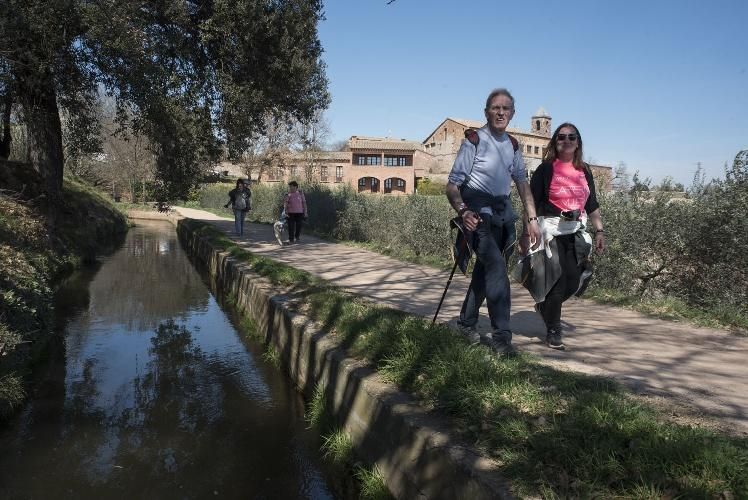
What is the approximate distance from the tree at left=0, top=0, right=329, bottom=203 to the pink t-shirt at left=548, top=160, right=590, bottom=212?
25.6ft

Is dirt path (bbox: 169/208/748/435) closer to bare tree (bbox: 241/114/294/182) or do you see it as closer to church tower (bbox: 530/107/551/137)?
bare tree (bbox: 241/114/294/182)

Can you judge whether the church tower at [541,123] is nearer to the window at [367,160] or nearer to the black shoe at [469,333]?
the window at [367,160]

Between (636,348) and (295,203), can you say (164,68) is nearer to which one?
(295,203)

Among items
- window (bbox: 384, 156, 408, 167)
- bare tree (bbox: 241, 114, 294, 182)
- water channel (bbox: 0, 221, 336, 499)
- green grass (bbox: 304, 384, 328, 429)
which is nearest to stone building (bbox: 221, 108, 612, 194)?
window (bbox: 384, 156, 408, 167)

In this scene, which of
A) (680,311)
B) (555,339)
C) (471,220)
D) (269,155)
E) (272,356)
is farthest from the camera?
(269,155)

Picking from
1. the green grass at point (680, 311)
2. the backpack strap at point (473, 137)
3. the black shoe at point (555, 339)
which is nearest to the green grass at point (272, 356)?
the black shoe at point (555, 339)

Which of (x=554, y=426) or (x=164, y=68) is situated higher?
(x=164, y=68)

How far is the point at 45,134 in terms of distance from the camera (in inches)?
429

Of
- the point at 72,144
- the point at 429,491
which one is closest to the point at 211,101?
the point at 72,144

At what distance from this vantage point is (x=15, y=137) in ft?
55.0

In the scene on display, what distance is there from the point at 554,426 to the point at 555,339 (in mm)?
1891

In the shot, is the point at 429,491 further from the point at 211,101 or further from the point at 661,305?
the point at 211,101

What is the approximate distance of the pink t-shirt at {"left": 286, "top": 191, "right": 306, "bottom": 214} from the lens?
13.6 meters

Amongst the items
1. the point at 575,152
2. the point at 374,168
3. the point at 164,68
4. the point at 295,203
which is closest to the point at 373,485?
the point at 575,152
